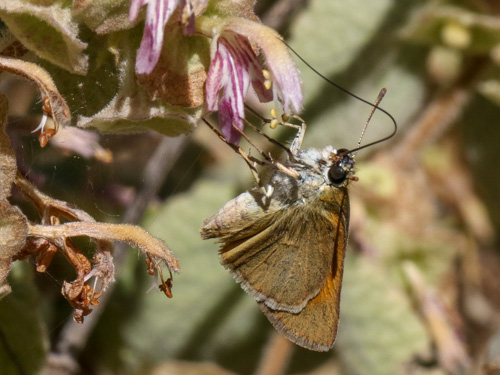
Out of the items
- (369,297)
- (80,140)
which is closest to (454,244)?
(369,297)

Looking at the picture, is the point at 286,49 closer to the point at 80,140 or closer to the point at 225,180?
the point at 80,140

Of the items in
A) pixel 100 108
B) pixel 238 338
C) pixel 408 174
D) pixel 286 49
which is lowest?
pixel 238 338

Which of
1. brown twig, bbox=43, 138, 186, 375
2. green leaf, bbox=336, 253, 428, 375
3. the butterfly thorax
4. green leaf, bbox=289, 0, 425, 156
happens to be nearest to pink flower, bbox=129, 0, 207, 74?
the butterfly thorax

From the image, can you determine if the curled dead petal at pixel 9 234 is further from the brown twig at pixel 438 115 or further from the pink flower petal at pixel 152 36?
the brown twig at pixel 438 115

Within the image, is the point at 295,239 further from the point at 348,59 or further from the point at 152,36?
the point at 348,59

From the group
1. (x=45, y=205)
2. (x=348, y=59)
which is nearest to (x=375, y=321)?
(x=348, y=59)

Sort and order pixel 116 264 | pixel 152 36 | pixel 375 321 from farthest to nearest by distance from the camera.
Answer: pixel 375 321 → pixel 116 264 → pixel 152 36
